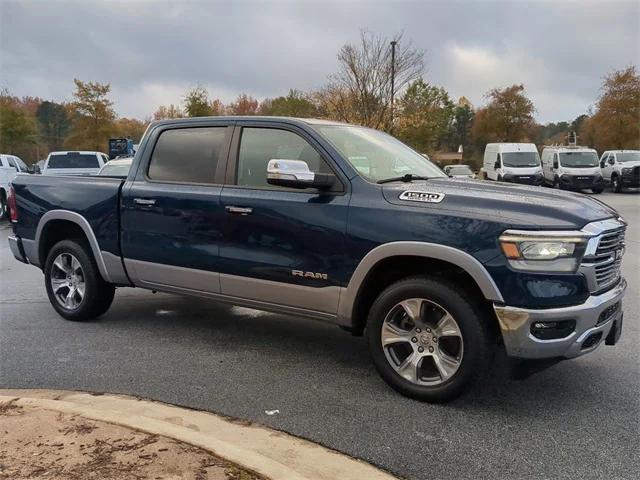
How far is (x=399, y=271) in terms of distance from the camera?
13.6 feet

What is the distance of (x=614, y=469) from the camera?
3135 millimetres

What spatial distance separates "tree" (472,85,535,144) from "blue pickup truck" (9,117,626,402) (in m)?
53.1

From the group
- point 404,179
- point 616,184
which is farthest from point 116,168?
point 616,184

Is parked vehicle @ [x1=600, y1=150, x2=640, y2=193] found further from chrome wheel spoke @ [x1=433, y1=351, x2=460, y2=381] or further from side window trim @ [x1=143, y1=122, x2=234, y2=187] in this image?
chrome wheel spoke @ [x1=433, y1=351, x2=460, y2=381]

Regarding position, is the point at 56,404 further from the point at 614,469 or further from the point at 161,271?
the point at 614,469

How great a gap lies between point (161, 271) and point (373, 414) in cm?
233

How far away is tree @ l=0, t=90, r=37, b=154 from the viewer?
3859 centimetres

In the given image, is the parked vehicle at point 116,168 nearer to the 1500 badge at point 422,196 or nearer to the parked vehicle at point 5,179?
the 1500 badge at point 422,196

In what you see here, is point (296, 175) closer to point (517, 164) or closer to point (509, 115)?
point (517, 164)

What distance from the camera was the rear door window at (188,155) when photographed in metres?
4.99

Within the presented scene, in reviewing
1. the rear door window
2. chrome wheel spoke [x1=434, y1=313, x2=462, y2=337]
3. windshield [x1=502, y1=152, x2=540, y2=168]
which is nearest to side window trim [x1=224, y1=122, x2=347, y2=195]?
the rear door window

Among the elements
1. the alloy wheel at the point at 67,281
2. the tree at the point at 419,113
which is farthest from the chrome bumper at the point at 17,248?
the tree at the point at 419,113

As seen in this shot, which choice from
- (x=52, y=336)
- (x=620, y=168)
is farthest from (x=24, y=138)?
(x=52, y=336)

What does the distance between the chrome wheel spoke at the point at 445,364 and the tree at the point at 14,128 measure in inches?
1610
